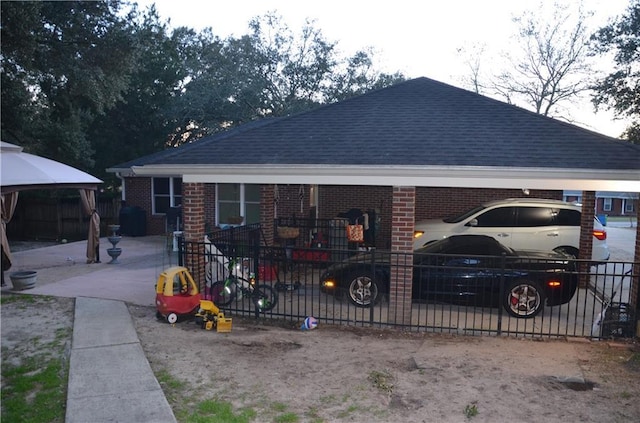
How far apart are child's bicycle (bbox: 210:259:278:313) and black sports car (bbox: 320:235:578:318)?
940mm

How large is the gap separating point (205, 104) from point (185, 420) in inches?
838

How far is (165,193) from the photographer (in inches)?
709

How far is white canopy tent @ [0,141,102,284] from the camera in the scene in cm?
1027

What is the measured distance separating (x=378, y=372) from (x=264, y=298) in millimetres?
2784

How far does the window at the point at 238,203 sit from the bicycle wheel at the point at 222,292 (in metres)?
8.25

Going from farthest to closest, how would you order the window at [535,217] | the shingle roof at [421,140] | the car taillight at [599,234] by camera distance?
1. the window at [535,217]
2. the car taillight at [599,234]
3. the shingle roof at [421,140]

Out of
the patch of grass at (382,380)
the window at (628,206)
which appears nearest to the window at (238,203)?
the patch of grass at (382,380)

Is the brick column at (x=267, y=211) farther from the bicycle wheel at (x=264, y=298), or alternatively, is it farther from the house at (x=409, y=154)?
the bicycle wheel at (x=264, y=298)

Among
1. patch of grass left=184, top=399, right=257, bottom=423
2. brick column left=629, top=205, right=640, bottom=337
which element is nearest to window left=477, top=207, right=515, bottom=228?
brick column left=629, top=205, right=640, bottom=337

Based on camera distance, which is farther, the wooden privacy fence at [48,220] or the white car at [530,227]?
the wooden privacy fence at [48,220]

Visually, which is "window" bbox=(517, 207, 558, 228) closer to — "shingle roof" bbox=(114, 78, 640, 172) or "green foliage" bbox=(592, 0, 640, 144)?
"shingle roof" bbox=(114, 78, 640, 172)

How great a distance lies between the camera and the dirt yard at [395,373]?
444cm

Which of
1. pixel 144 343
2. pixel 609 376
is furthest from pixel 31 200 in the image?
pixel 609 376

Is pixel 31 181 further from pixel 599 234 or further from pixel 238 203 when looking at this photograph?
pixel 599 234
